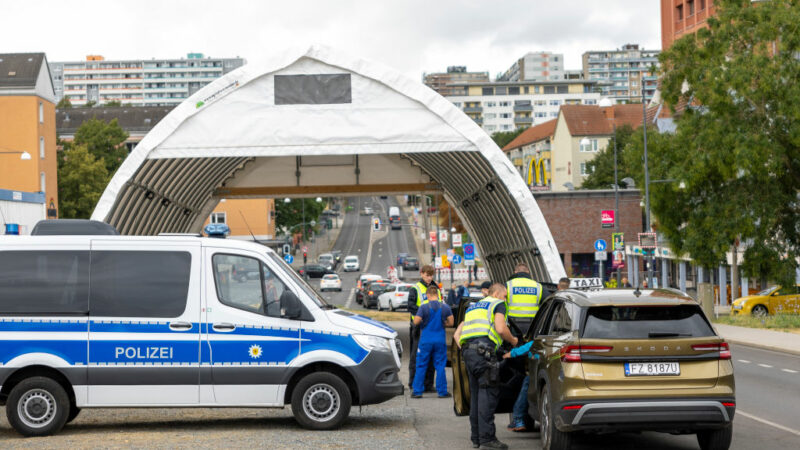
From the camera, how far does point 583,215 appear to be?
251 ft

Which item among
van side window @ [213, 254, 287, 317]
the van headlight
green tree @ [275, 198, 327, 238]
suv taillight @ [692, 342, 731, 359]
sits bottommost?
the van headlight

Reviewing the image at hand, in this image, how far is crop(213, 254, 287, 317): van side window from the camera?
12195 millimetres

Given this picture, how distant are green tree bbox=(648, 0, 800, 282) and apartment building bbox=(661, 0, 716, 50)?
33968mm

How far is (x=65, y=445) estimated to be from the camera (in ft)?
36.6

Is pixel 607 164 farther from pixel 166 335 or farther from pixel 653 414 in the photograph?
pixel 653 414

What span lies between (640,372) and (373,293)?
148 ft

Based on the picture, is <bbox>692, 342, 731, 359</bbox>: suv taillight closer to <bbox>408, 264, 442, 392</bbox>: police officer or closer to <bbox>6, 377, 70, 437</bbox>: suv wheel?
<bbox>408, 264, 442, 392</bbox>: police officer

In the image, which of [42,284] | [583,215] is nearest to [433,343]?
[42,284]

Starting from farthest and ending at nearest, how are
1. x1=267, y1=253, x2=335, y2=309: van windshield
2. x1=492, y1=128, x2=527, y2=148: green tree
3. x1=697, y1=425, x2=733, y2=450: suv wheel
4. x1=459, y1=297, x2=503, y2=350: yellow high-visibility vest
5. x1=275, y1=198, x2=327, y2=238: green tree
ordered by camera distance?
1. x1=492, y1=128, x2=527, y2=148: green tree
2. x1=275, y1=198, x2=327, y2=238: green tree
3. x1=267, y1=253, x2=335, y2=309: van windshield
4. x1=459, y1=297, x2=503, y2=350: yellow high-visibility vest
5. x1=697, y1=425, x2=733, y2=450: suv wheel

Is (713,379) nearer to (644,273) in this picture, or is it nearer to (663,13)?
(644,273)

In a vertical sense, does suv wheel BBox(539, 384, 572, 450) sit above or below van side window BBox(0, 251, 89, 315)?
below

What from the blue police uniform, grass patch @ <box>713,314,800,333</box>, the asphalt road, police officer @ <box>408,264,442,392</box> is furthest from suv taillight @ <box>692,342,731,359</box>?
the asphalt road

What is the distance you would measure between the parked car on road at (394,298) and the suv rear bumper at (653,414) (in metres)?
40.4

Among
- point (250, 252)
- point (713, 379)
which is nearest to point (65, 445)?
point (250, 252)
